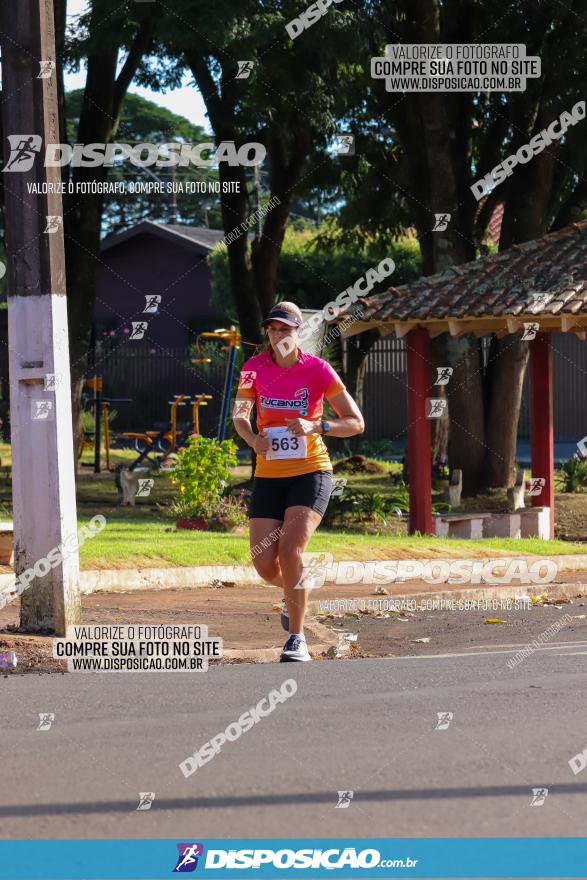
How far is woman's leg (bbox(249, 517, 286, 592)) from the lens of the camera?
30.1ft

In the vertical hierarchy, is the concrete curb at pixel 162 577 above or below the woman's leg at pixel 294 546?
below

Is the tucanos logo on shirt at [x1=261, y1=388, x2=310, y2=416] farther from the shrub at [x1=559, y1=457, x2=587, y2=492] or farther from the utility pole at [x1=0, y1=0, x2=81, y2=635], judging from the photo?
the shrub at [x1=559, y1=457, x2=587, y2=492]

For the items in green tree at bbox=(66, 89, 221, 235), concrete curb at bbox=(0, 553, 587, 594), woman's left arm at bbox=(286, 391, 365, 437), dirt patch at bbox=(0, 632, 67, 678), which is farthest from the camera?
green tree at bbox=(66, 89, 221, 235)

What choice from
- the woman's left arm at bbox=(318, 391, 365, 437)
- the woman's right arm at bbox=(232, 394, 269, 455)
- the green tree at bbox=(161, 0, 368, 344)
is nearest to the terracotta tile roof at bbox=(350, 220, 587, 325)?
the green tree at bbox=(161, 0, 368, 344)

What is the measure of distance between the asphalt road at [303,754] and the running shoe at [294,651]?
53 centimetres

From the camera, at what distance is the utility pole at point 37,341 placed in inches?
377

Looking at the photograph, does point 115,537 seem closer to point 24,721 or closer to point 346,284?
point 24,721

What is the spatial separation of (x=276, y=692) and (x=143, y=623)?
2872 millimetres

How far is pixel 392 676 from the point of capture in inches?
336

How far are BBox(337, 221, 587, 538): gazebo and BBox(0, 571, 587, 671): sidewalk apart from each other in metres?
3.19

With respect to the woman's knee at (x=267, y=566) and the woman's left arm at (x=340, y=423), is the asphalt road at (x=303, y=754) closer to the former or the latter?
the woman's knee at (x=267, y=566)

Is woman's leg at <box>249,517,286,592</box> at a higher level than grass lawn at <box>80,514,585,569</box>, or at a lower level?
higher

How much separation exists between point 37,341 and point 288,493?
206 centimetres

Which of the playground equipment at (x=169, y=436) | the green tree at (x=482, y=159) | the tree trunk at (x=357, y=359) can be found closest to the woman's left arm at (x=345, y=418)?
the green tree at (x=482, y=159)
